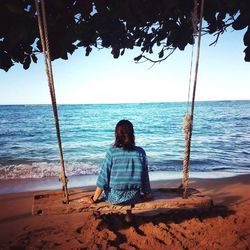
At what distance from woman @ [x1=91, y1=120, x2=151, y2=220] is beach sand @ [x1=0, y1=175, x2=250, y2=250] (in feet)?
2.09

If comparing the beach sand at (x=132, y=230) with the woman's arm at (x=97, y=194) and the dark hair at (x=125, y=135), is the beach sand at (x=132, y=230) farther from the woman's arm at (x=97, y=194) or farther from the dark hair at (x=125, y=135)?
the dark hair at (x=125, y=135)

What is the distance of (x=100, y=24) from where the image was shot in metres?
3.52

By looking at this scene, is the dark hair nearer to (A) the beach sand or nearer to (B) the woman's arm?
(B) the woman's arm

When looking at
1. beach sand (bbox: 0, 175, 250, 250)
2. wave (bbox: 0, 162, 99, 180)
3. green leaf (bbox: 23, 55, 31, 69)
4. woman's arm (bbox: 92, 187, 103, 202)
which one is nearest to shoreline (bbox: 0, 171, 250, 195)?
wave (bbox: 0, 162, 99, 180)

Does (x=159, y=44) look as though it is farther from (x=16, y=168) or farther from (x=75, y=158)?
(x=75, y=158)

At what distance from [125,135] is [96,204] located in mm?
786

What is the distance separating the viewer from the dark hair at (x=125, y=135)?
9.90 ft

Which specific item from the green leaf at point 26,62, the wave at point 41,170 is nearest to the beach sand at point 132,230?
the green leaf at point 26,62

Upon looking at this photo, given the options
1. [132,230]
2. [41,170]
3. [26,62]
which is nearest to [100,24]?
[26,62]

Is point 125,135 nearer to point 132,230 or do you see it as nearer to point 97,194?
point 97,194

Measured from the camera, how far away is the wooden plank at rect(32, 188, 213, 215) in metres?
2.81

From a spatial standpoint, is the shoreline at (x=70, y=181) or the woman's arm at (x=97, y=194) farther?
the shoreline at (x=70, y=181)

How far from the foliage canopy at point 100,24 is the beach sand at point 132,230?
214cm

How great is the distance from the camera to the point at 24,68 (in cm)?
312
